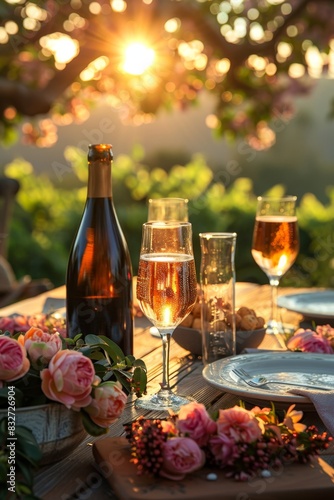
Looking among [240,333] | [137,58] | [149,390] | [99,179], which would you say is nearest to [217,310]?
[240,333]

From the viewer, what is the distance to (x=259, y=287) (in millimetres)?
2824

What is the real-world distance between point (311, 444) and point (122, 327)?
0.64m

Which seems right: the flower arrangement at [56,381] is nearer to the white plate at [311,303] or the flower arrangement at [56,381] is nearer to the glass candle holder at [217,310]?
the glass candle holder at [217,310]

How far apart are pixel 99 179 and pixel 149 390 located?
0.45m

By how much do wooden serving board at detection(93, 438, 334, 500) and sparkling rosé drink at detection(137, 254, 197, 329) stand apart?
0.38 m

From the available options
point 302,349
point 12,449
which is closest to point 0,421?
point 12,449

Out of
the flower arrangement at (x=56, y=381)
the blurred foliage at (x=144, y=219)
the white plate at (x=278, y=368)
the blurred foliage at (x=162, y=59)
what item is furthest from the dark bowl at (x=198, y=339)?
the blurred foliage at (x=144, y=219)

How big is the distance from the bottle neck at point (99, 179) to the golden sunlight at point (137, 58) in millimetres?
2874

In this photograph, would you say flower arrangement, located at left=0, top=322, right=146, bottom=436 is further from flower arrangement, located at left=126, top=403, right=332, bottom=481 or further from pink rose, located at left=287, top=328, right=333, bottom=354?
pink rose, located at left=287, top=328, right=333, bottom=354

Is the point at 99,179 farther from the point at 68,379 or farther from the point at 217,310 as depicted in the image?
the point at 68,379

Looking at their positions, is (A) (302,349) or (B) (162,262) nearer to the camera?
(B) (162,262)

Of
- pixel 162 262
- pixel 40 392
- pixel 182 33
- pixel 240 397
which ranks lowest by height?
pixel 240 397

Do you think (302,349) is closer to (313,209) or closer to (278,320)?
(278,320)

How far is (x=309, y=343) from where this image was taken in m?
1.68
